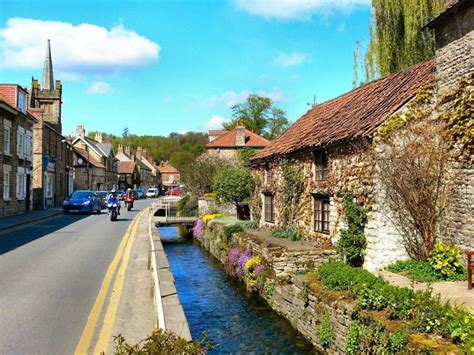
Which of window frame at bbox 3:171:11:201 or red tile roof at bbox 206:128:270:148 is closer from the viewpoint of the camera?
window frame at bbox 3:171:11:201

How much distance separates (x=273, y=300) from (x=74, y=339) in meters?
7.43

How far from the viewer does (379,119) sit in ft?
41.4

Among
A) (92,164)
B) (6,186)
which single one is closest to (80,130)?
(92,164)

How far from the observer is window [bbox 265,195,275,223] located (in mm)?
20648

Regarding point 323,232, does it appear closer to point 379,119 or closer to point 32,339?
point 379,119

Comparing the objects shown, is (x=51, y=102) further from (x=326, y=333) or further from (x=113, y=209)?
(x=326, y=333)

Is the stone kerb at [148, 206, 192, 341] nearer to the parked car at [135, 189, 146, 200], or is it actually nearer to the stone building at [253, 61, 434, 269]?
the stone building at [253, 61, 434, 269]

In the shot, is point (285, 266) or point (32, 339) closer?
point (32, 339)

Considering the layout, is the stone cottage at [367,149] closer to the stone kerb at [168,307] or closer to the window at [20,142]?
the stone kerb at [168,307]

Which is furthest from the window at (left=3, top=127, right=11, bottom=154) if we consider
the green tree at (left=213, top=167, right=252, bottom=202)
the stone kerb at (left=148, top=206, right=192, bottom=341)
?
the stone kerb at (left=148, top=206, right=192, bottom=341)

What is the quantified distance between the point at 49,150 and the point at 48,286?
3243 cm

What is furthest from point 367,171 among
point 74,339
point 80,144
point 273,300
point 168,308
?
point 80,144

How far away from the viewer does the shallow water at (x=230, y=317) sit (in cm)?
1015

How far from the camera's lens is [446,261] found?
11.0m
